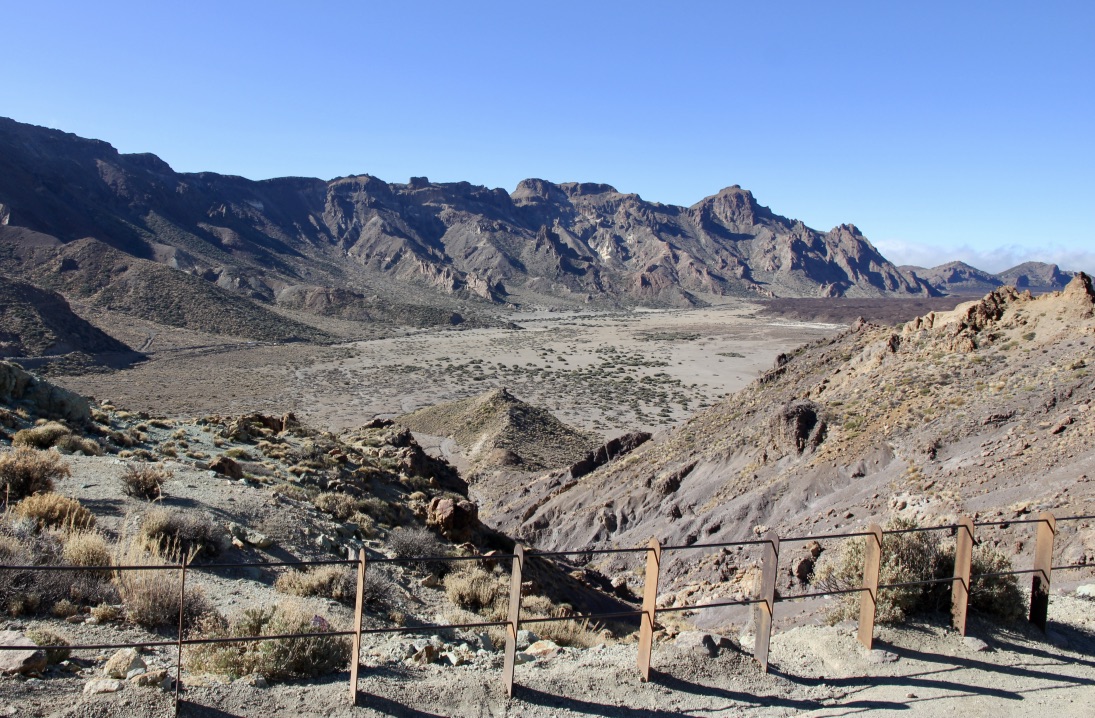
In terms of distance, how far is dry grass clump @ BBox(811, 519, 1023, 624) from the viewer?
7.26 metres

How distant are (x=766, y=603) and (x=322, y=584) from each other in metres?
5.09

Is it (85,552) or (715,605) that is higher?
(715,605)

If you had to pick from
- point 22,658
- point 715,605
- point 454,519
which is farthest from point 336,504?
point 715,605

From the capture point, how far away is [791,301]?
611ft

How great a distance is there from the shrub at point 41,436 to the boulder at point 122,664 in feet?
30.5

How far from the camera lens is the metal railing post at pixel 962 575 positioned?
6891 millimetres

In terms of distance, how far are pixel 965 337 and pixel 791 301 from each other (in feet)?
571

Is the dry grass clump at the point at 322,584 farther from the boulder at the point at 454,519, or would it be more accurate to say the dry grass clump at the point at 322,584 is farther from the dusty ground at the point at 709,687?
the boulder at the point at 454,519

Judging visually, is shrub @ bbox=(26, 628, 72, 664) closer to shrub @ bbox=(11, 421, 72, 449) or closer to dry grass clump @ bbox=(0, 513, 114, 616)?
dry grass clump @ bbox=(0, 513, 114, 616)

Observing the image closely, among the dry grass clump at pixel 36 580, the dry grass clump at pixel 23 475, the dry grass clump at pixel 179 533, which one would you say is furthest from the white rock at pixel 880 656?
the dry grass clump at pixel 23 475

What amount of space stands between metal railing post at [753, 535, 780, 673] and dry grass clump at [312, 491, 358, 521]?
8868 millimetres

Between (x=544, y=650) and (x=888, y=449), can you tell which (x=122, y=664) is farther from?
(x=888, y=449)

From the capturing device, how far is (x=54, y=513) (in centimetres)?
852

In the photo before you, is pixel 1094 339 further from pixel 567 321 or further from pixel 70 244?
pixel 567 321
